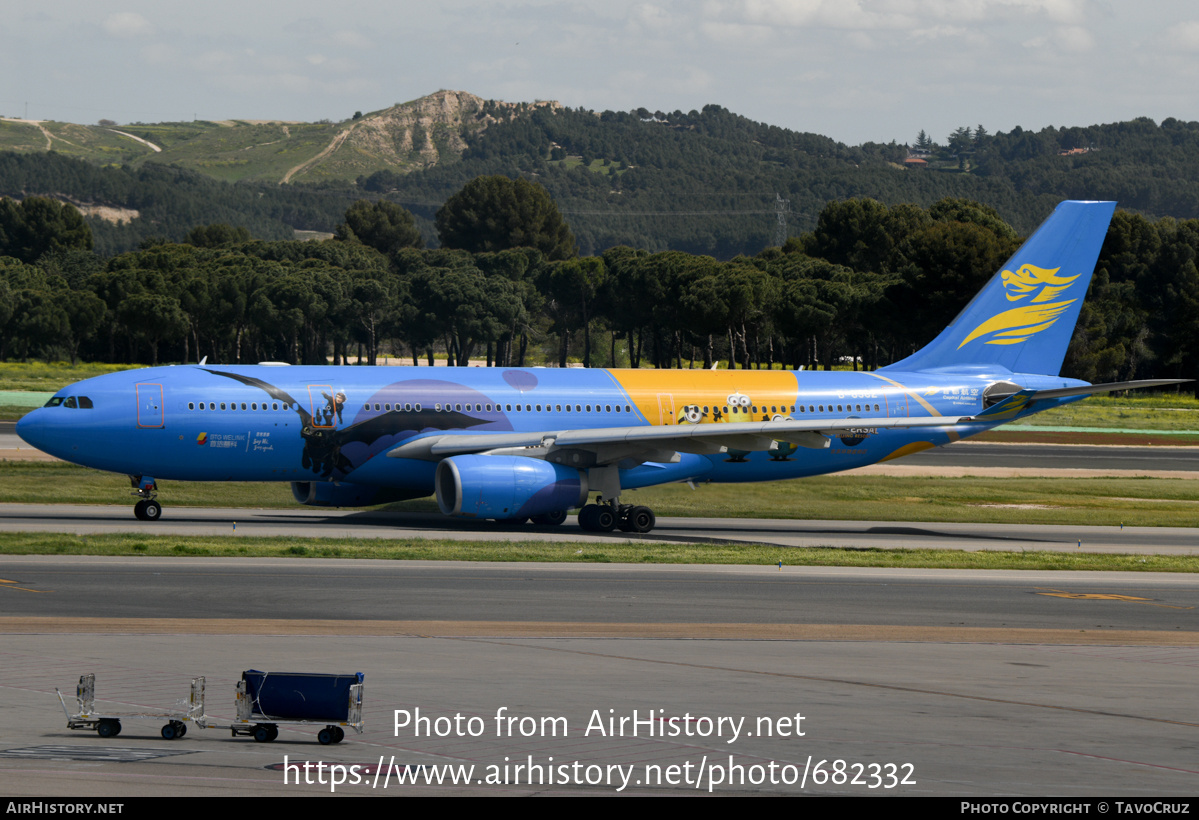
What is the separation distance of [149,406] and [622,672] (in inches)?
874

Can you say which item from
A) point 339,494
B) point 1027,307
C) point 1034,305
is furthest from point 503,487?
point 1034,305

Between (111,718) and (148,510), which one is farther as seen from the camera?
(148,510)

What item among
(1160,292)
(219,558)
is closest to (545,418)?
(219,558)

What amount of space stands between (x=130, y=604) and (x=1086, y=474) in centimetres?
4536

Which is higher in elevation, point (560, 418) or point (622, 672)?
point (560, 418)

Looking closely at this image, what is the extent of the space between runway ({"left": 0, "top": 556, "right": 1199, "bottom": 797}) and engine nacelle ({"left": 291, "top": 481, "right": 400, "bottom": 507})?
1024 centimetres

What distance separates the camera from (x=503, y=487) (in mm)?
34438

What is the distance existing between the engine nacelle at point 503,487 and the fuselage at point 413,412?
6.63 feet

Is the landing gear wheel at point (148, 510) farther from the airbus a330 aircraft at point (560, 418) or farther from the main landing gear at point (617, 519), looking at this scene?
the main landing gear at point (617, 519)

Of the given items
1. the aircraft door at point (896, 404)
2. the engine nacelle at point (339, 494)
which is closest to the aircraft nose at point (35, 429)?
the engine nacelle at point (339, 494)

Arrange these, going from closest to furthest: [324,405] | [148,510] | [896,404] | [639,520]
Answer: [148,510]
[324,405]
[639,520]
[896,404]

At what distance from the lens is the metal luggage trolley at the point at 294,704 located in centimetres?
1213

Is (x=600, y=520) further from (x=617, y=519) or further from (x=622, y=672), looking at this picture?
(x=622, y=672)

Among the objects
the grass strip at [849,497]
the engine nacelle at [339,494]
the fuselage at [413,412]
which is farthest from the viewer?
the grass strip at [849,497]
